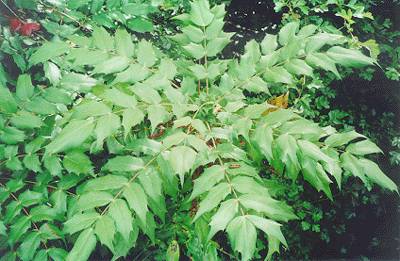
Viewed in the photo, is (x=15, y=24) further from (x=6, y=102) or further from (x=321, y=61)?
(x=321, y=61)

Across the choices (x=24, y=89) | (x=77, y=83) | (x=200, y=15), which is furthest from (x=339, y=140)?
(x=24, y=89)

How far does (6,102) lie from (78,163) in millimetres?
387

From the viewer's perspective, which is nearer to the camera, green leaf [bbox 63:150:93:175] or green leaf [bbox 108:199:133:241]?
green leaf [bbox 108:199:133:241]

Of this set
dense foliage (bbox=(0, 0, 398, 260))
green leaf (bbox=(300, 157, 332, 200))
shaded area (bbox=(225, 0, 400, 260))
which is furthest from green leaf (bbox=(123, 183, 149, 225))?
shaded area (bbox=(225, 0, 400, 260))

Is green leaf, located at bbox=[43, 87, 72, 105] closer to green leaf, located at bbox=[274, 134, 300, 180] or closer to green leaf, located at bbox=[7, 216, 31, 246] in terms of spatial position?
green leaf, located at bbox=[7, 216, 31, 246]

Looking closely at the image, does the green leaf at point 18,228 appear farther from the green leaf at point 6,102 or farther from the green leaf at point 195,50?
the green leaf at point 195,50

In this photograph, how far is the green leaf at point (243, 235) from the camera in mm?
1221

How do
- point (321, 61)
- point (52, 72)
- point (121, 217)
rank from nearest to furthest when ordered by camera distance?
1. point (121, 217)
2. point (321, 61)
3. point (52, 72)

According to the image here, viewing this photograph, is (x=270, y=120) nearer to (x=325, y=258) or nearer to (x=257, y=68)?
(x=257, y=68)

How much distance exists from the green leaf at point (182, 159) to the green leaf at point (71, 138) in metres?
0.31

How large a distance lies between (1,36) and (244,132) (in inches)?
62.8

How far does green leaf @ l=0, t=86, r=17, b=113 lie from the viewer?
5.71 feet

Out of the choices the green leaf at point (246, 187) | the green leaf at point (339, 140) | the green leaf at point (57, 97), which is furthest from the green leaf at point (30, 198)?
the green leaf at point (339, 140)

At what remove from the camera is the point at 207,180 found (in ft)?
4.67
